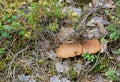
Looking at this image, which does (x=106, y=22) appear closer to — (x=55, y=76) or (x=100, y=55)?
(x=100, y=55)

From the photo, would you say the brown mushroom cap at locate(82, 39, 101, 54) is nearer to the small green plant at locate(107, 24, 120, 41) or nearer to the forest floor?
the forest floor

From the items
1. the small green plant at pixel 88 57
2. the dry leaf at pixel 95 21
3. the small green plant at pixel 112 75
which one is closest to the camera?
the small green plant at pixel 112 75

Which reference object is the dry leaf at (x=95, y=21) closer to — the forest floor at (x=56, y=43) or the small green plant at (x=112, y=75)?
the forest floor at (x=56, y=43)

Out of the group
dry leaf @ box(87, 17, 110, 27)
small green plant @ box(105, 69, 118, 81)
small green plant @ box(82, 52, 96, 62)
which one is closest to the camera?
small green plant @ box(105, 69, 118, 81)

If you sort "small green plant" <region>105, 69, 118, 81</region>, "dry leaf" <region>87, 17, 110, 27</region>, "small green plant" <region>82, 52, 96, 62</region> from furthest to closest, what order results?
"dry leaf" <region>87, 17, 110, 27</region>
"small green plant" <region>82, 52, 96, 62</region>
"small green plant" <region>105, 69, 118, 81</region>

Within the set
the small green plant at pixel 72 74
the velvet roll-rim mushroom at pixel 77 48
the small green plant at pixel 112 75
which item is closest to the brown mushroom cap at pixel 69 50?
the velvet roll-rim mushroom at pixel 77 48

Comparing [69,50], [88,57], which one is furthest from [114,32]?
[69,50]

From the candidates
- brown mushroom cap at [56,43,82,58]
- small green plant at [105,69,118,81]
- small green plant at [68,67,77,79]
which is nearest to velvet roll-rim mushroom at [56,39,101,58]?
brown mushroom cap at [56,43,82,58]
